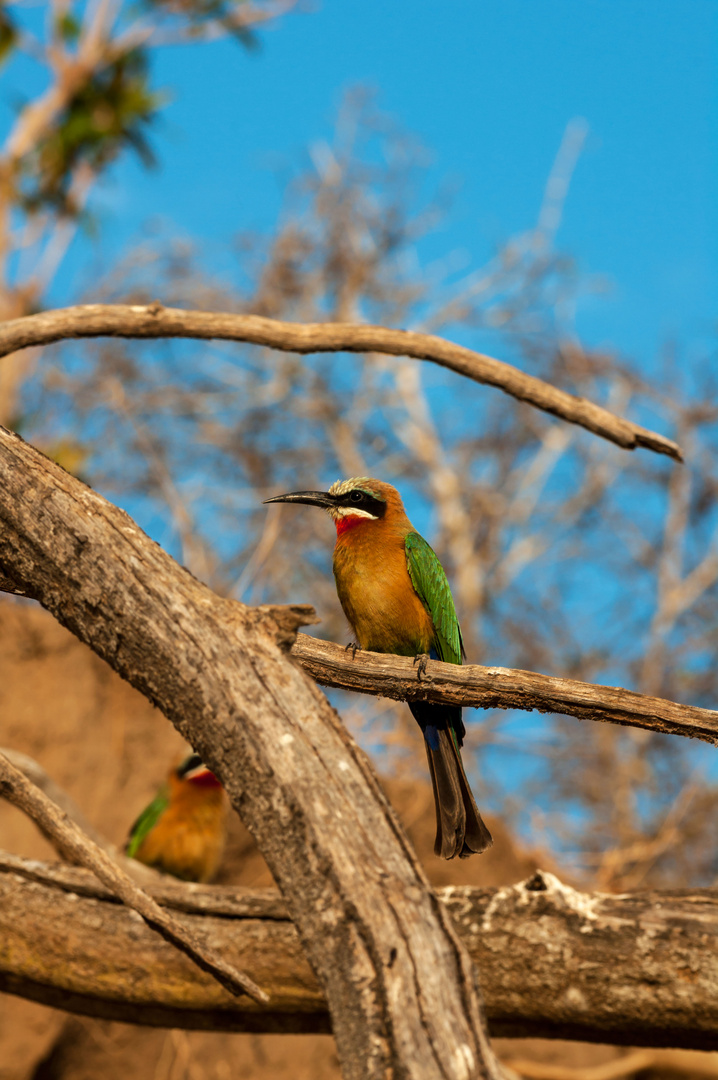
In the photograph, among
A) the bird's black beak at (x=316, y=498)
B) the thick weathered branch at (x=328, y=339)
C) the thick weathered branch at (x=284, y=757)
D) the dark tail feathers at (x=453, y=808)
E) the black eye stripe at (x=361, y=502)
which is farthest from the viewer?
the black eye stripe at (x=361, y=502)

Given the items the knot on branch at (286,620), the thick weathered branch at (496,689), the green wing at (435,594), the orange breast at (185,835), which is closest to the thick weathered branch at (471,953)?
the green wing at (435,594)

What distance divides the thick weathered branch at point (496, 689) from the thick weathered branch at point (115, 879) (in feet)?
2.53

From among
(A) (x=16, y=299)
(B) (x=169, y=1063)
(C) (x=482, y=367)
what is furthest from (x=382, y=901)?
(A) (x=16, y=299)

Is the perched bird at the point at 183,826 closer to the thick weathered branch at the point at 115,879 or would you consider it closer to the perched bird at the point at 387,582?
the perched bird at the point at 387,582

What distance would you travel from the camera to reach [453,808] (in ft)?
10.5

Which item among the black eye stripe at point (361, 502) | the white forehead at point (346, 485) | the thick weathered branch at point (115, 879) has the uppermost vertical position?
the white forehead at point (346, 485)

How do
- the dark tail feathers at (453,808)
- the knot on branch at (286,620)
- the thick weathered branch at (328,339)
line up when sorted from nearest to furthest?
the knot on branch at (286,620)
the dark tail feathers at (453,808)
the thick weathered branch at (328,339)

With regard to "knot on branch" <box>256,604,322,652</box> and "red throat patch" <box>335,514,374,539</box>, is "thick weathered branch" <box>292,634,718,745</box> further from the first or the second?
"red throat patch" <box>335,514,374,539</box>

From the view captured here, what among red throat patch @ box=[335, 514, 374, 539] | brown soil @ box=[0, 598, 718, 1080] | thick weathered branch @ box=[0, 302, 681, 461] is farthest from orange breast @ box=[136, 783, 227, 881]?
thick weathered branch @ box=[0, 302, 681, 461]

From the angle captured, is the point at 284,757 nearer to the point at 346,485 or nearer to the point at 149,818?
the point at 346,485

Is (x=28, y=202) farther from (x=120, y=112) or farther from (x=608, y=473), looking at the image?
(x=608, y=473)

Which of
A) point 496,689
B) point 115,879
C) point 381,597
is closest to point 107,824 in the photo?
point 381,597

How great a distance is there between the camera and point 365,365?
1333 cm

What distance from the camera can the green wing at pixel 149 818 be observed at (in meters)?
5.73
